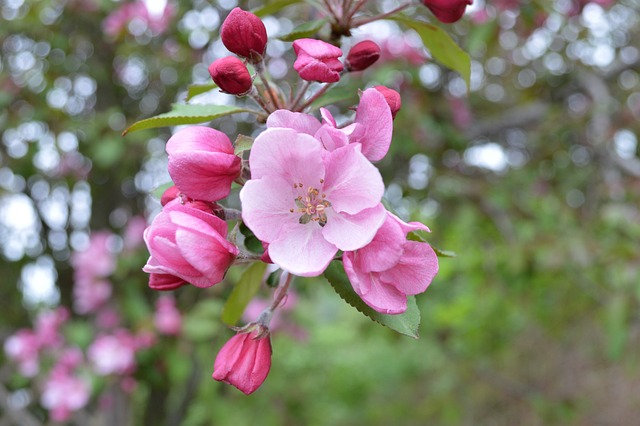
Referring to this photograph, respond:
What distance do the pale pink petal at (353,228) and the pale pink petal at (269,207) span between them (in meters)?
0.04

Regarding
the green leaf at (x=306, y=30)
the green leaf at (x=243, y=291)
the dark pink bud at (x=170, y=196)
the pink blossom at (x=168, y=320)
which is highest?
the green leaf at (x=306, y=30)

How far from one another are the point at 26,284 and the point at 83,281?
4.79ft

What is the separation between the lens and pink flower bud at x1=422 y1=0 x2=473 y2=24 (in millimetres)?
854

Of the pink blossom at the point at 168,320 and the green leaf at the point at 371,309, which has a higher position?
the green leaf at the point at 371,309

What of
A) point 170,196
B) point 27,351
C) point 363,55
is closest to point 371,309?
point 170,196

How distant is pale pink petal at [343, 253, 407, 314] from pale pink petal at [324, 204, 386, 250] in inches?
0.7

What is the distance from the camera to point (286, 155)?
64cm

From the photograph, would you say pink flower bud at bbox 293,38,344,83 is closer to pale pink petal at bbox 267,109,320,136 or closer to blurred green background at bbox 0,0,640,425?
pale pink petal at bbox 267,109,320,136

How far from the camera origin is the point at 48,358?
9.34 ft

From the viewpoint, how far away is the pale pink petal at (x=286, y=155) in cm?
62

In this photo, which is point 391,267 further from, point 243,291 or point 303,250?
point 243,291

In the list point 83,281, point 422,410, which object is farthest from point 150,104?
point 422,410

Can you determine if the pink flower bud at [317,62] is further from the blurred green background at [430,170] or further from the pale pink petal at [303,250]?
the blurred green background at [430,170]

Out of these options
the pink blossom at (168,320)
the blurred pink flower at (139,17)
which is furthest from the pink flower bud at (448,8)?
the blurred pink flower at (139,17)
